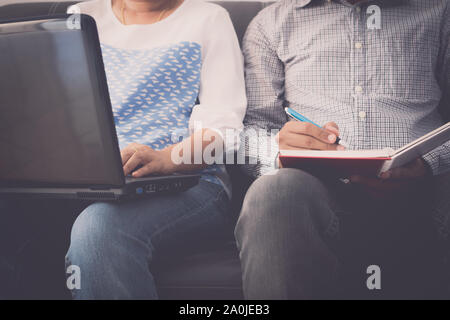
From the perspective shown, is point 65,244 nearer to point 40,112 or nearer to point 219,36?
point 40,112

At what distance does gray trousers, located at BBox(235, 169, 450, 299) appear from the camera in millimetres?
649

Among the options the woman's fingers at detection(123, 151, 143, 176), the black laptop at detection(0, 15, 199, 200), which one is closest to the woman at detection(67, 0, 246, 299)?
the woman's fingers at detection(123, 151, 143, 176)

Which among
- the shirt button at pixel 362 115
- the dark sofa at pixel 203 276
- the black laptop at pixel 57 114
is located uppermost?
the black laptop at pixel 57 114

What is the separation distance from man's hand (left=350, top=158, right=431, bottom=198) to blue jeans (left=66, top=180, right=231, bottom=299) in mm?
351

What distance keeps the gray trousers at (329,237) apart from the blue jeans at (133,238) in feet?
0.48

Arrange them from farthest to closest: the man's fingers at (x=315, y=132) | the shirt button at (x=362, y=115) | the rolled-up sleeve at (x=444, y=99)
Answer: the shirt button at (x=362, y=115)
the rolled-up sleeve at (x=444, y=99)
the man's fingers at (x=315, y=132)

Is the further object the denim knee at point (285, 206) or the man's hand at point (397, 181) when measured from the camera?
the man's hand at point (397, 181)

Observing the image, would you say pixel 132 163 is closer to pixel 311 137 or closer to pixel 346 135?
pixel 311 137

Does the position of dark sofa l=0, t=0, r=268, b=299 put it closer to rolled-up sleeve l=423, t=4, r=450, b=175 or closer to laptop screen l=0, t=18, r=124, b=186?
Result: laptop screen l=0, t=18, r=124, b=186

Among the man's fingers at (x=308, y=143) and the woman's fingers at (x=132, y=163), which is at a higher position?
the woman's fingers at (x=132, y=163)

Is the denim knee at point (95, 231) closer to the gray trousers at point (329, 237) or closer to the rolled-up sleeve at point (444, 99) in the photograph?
the gray trousers at point (329, 237)

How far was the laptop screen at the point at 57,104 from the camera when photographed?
0.59 m

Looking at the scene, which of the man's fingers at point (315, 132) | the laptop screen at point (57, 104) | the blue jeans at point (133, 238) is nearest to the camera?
the laptop screen at point (57, 104)

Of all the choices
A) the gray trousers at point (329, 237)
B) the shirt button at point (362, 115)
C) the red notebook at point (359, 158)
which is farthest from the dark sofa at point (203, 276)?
the shirt button at point (362, 115)
